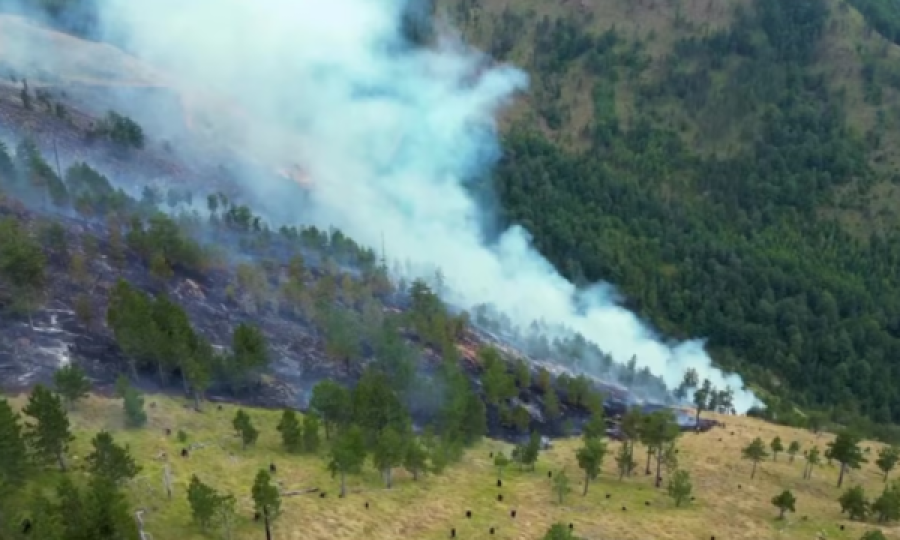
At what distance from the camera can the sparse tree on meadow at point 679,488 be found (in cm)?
10006

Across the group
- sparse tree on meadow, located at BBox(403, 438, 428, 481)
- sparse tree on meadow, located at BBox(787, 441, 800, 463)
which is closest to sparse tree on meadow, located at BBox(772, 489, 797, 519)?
sparse tree on meadow, located at BBox(787, 441, 800, 463)

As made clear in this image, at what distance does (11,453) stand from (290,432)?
116 ft

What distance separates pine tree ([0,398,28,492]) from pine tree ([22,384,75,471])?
210 centimetres

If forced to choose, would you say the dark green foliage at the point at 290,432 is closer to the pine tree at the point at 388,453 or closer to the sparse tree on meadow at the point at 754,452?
the pine tree at the point at 388,453

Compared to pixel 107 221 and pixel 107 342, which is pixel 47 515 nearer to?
pixel 107 342

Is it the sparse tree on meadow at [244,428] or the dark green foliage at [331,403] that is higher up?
the dark green foliage at [331,403]

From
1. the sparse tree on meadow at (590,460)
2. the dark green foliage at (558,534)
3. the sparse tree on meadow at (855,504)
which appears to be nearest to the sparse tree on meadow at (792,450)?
the sparse tree on meadow at (855,504)

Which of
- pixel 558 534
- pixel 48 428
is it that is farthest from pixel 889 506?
pixel 48 428

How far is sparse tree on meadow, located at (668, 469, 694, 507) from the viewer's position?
100 m

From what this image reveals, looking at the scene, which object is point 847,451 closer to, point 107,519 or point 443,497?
point 443,497

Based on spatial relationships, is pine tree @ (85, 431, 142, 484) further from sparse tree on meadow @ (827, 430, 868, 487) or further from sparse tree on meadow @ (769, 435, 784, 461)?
sparse tree on meadow @ (769, 435, 784, 461)

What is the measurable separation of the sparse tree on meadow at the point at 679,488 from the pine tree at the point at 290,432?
4810cm

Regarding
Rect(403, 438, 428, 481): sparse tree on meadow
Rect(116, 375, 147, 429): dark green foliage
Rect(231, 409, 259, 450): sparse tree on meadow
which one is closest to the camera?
Rect(116, 375, 147, 429): dark green foliage

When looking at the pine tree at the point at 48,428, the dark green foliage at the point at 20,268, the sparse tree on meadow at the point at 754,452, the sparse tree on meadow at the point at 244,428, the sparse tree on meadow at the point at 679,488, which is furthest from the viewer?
the sparse tree on meadow at the point at 754,452
